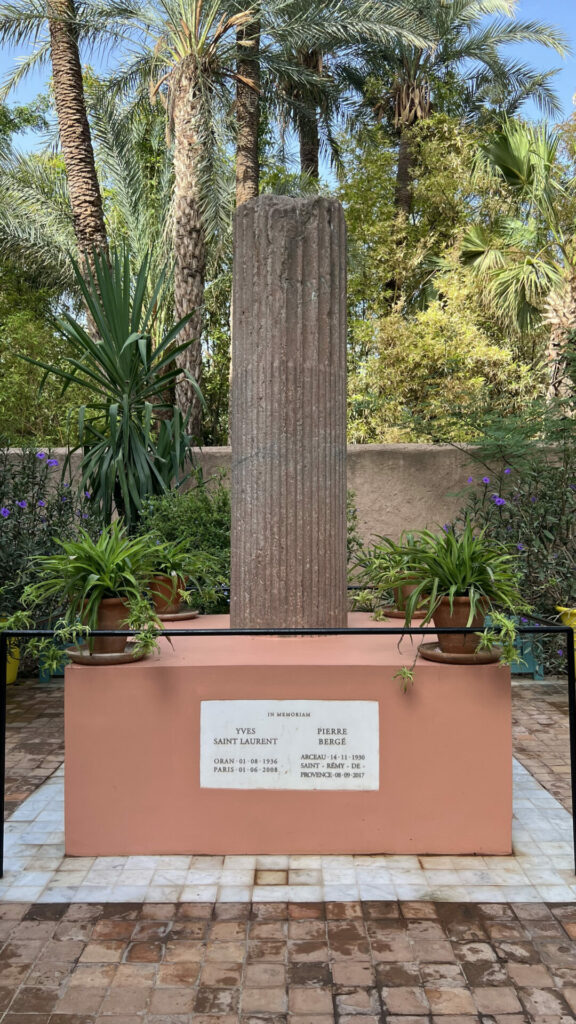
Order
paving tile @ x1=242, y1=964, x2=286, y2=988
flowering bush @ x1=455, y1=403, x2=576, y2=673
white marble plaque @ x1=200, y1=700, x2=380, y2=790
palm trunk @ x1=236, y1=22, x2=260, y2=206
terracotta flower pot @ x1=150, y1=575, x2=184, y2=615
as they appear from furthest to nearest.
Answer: palm trunk @ x1=236, y1=22, x2=260, y2=206 → flowering bush @ x1=455, y1=403, x2=576, y2=673 → terracotta flower pot @ x1=150, y1=575, x2=184, y2=615 → white marble plaque @ x1=200, y1=700, x2=380, y2=790 → paving tile @ x1=242, y1=964, x2=286, y2=988

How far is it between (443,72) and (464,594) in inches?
739

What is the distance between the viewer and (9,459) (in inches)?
241

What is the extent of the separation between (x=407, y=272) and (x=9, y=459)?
11.5 meters

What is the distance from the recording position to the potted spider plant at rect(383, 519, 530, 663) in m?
2.77

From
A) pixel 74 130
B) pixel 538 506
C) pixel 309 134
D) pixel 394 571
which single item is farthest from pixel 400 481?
pixel 309 134

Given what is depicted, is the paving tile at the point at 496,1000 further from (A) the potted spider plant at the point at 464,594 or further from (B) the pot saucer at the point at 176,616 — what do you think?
(B) the pot saucer at the point at 176,616

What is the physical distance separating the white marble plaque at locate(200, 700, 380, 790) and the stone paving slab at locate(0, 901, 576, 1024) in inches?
16.9

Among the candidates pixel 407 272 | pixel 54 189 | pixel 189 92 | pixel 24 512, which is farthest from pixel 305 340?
pixel 54 189

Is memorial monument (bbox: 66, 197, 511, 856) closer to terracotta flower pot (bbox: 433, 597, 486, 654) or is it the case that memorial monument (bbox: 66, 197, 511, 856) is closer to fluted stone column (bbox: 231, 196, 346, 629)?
terracotta flower pot (bbox: 433, 597, 486, 654)

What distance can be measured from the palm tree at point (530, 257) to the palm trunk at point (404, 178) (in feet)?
14.9

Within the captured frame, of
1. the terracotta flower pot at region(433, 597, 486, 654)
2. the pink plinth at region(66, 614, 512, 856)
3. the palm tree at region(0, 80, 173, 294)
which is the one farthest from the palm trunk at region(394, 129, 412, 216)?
the pink plinth at region(66, 614, 512, 856)

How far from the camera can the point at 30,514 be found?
5.92 metres

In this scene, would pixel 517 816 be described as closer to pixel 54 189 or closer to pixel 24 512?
pixel 24 512

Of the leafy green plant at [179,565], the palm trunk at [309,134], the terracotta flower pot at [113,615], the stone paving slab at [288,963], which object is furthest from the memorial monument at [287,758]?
the palm trunk at [309,134]
